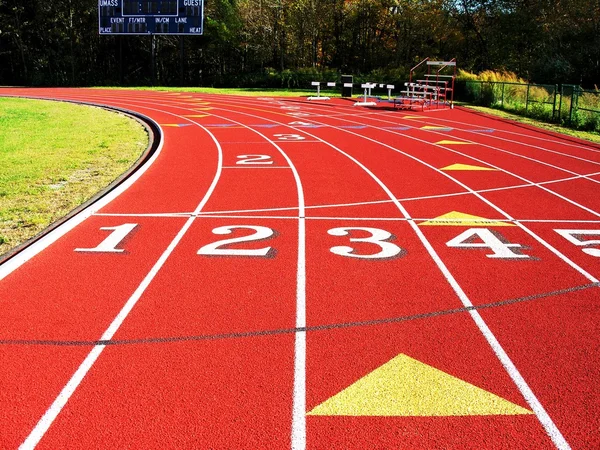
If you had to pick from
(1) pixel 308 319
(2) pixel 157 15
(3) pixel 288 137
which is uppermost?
(2) pixel 157 15

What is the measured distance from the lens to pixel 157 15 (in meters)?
39.3

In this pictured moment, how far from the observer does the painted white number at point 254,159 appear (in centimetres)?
1370

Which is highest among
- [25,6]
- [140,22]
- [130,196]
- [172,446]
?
[25,6]

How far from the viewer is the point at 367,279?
646cm

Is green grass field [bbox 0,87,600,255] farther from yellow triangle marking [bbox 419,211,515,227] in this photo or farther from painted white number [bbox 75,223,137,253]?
yellow triangle marking [bbox 419,211,515,227]

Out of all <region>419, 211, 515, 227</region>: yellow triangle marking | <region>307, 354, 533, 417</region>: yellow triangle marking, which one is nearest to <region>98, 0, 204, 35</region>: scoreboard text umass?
<region>419, 211, 515, 227</region>: yellow triangle marking

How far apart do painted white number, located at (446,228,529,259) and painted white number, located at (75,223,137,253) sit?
163 inches

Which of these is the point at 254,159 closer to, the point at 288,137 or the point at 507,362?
Result: the point at 288,137

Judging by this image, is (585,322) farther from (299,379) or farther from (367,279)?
(299,379)

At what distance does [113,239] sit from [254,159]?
22.1 feet

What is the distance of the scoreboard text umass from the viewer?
38938mm

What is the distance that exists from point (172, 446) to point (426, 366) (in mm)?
2007

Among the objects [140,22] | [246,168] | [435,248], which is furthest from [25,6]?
[435,248]

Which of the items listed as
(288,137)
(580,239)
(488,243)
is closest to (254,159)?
(288,137)
